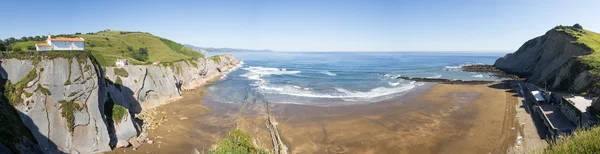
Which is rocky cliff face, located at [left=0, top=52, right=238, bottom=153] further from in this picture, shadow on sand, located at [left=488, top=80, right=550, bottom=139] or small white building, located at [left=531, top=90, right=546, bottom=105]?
small white building, located at [left=531, top=90, right=546, bottom=105]

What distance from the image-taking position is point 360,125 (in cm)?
2688

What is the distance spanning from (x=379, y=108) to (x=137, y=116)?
2492 centimetres

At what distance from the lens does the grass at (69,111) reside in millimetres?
19328

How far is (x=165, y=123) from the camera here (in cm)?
2716

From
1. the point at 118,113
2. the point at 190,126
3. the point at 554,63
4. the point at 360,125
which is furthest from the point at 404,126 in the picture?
the point at 554,63

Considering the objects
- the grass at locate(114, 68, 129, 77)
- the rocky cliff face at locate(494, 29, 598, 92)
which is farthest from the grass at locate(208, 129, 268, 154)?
the rocky cliff face at locate(494, 29, 598, 92)

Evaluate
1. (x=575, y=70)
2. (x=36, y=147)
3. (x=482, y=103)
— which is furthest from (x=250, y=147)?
(x=575, y=70)

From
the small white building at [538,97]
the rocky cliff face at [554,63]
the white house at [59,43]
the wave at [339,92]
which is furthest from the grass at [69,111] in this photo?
the rocky cliff face at [554,63]

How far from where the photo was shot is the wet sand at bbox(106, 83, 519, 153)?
21.8 m

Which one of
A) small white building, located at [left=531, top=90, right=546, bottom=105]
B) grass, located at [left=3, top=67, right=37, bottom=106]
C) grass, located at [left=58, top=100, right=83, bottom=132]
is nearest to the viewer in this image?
grass, located at [left=3, top=67, right=37, bottom=106]

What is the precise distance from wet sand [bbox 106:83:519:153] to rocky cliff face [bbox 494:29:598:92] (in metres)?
7.03

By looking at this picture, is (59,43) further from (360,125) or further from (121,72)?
(360,125)

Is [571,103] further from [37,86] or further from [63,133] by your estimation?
[37,86]

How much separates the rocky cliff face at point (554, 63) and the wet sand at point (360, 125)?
23.1 ft
